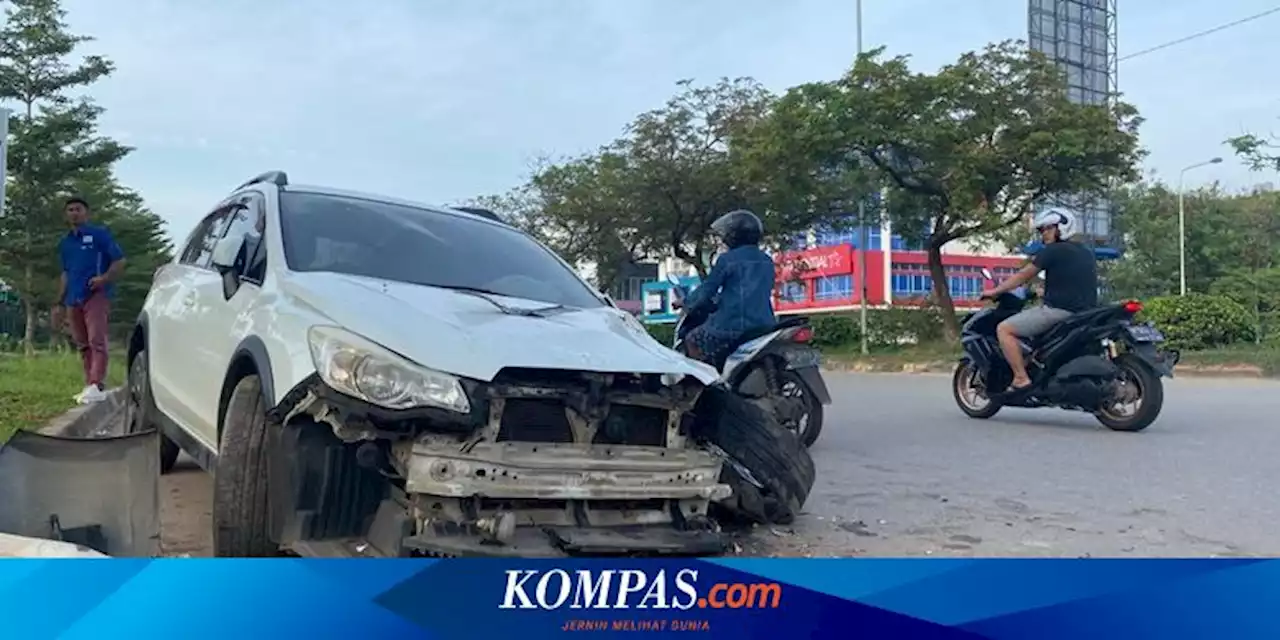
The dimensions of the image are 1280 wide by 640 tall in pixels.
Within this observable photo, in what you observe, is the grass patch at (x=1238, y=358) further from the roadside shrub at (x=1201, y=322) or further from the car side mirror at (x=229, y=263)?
the car side mirror at (x=229, y=263)

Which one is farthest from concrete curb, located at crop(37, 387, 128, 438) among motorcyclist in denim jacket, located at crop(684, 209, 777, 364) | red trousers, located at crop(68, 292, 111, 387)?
motorcyclist in denim jacket, located at crop(684, 209, 777, 364)

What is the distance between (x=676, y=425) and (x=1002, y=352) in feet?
16.8

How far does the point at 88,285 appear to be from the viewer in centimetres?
673

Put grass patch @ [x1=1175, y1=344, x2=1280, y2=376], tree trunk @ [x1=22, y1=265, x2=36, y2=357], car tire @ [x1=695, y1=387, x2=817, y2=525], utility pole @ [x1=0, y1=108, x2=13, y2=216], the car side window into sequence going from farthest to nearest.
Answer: grass patch @ [x1=1175, y1=344, x2=1280, y2=376], tree trunk @ [x1=22, y1=265, x2=36, y2=357], utility pole @ [x1=0, y1=108, x2=13, y2=216], the car side window, car tire @ [x1=695, y1=387, x2=817, y2=525]

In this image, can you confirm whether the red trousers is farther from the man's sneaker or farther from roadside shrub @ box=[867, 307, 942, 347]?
roadside shrub @ box=[867, 307, 942, 347]

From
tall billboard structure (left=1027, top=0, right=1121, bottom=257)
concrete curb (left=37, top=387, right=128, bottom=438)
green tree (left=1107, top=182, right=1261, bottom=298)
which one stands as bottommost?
concrete curb (left=37, top=387, right=128, bottom=438)

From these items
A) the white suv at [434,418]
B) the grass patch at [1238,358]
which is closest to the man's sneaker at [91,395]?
the white suv at [434,418]

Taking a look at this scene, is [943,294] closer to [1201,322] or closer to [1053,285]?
[1201,322]

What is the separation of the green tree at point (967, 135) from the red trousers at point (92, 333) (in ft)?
47.3

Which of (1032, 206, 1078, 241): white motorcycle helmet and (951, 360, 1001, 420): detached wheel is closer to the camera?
(1032, 206, 1078, 241): white motorcycle helmet

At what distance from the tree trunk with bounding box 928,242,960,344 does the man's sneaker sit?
620 inches

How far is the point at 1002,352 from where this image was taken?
25.3 ft

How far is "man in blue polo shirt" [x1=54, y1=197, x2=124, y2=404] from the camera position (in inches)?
252

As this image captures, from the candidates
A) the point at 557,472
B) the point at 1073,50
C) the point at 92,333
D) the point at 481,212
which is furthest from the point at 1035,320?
the point at 1073,50
